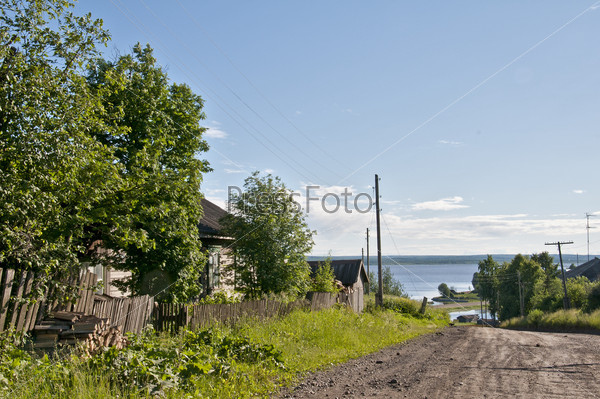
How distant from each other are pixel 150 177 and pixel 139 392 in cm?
720

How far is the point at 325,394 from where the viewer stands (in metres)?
7.52

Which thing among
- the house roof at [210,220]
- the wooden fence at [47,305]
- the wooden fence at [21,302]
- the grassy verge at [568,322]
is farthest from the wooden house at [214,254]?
the grassy verge at [568,322]

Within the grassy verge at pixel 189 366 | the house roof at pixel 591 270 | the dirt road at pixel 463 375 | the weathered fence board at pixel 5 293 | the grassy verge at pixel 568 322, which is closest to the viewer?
the grassy verge at pixel 189 366

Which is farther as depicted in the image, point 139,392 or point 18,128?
point 18,128

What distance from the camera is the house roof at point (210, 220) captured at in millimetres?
19777

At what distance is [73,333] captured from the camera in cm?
862

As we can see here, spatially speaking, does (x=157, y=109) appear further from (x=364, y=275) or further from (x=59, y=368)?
(x=364, y=275)

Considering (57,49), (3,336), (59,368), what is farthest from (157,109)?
(59,368)

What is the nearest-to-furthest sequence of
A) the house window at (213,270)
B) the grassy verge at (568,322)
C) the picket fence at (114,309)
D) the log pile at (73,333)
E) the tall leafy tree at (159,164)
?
1. the picket fence at (114,309)
2. the log pile at (73,333)
3. the tall leafy tree at (159,164)
4. the house window at (213,270)
5. the grassy verge at (568,322)

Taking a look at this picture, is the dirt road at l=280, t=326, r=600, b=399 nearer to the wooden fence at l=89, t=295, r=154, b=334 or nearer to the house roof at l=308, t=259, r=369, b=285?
the wooden fence at l=89, t=295, r=154, b=334

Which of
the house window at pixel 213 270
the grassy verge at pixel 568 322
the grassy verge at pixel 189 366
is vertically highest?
the house window at pixel 213 270

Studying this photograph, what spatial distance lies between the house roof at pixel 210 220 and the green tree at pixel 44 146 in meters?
8.59

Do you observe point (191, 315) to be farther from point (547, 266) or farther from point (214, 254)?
point (547, 266)

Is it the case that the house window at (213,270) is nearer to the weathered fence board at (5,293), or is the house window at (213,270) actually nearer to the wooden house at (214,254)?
the wooden house at (214,254)
